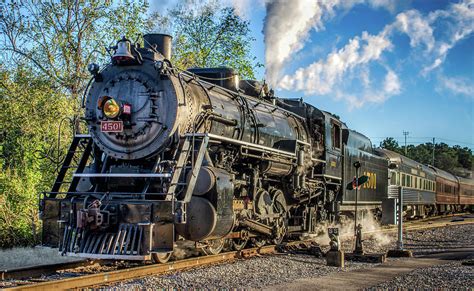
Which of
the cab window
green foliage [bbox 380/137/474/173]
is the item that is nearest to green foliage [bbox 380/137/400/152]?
green foliage [bbox 380/137/474/173]

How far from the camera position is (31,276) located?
29.0ft

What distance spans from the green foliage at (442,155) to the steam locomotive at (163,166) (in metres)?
83.0

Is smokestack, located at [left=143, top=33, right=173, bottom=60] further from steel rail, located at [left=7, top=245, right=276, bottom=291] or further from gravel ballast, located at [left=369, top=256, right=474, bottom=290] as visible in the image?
gravel ballast, located at [left=369, top=256, right=474, bottom=290]

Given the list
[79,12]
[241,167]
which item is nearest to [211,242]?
[241,167]

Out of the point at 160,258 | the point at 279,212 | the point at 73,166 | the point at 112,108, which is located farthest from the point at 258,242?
the point at 112,108

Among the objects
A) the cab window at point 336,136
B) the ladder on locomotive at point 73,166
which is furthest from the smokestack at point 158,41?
the cab window at point 336,136

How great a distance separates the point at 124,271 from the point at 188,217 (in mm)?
1384

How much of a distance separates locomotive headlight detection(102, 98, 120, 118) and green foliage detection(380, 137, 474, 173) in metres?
86.3

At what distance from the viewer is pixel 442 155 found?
101312 millimetres

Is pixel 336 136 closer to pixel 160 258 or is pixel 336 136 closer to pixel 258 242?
pixel 258 242

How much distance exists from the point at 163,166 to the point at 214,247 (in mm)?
2846

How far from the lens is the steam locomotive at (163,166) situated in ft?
28.5

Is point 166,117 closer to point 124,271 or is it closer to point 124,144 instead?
point 124,144

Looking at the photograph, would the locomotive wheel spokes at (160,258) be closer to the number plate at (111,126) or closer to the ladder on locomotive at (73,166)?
the ladder on locomotive at (73,166)
